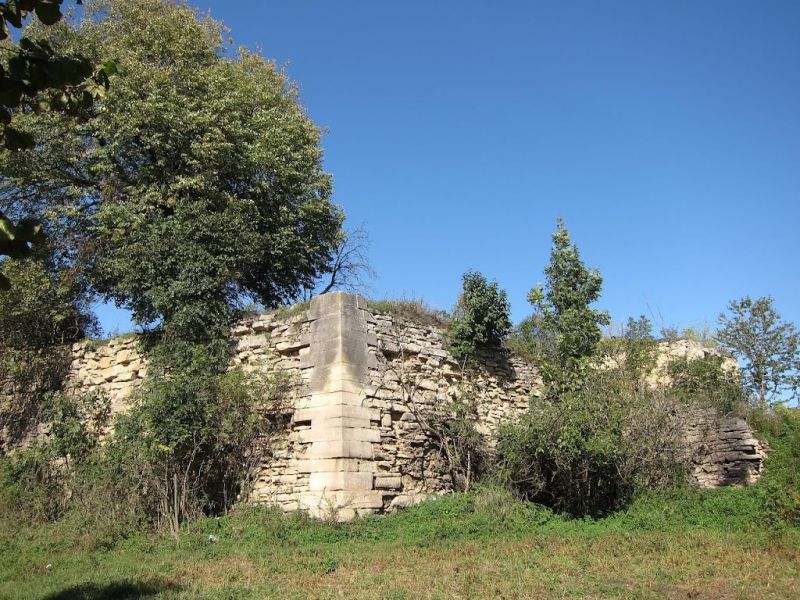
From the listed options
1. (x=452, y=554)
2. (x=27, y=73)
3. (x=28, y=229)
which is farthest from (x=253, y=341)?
(x=27, y=73)

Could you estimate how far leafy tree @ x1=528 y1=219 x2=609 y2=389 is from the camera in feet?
42.1

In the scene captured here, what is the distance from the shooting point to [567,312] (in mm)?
13156

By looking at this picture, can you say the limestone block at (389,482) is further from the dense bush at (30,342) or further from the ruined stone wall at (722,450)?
the dense bush at (30,342)

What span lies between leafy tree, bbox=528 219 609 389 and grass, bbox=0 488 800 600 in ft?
9.38

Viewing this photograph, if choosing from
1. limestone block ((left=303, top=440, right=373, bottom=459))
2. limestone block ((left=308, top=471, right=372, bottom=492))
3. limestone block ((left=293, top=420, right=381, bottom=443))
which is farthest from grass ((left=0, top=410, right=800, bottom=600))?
limestone block ((left=293, top=420, right=381, bottom=443))

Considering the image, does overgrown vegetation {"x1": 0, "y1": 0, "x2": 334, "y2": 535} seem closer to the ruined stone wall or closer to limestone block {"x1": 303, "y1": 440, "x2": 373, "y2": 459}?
limestone block {"x1": 303, "y1": 440, "x2": 373, "y2": 459}

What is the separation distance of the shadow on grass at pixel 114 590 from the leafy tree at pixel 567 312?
26.1ft

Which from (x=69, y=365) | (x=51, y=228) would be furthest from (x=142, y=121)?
(x=69, y=365)

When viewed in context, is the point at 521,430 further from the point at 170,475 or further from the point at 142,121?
the point at 142,121

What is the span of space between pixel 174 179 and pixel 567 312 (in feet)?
29.3

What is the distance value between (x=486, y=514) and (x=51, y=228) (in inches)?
465

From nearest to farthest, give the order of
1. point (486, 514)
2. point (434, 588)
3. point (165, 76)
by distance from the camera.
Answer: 1. point (434, 588)
2. point (486, 514)
3. point (165, 76)

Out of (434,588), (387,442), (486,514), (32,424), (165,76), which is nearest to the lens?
(434,588)

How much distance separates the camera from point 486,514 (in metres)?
10.3
